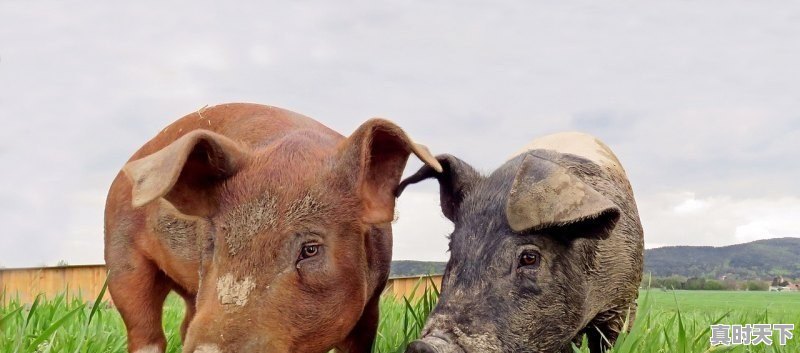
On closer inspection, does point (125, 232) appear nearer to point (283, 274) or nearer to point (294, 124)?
point (294, 124)

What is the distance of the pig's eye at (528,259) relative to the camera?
3.84m

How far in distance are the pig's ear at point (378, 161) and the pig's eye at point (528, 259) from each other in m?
0.80

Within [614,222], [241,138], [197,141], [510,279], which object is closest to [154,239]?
[241,138]

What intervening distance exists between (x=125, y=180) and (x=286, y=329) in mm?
1839

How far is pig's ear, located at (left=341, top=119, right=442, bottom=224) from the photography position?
126 inches

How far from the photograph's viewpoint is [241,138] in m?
3.96

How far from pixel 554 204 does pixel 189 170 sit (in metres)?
1.73

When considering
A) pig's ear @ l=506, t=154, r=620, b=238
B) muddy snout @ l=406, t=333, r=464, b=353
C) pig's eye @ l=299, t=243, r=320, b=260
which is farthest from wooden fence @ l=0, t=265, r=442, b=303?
pig's eye @ l=299, t=243, r=320, b=260

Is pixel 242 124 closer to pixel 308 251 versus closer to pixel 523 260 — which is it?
pixel 308 251

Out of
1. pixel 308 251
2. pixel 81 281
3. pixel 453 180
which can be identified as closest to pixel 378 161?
pixel 308 251

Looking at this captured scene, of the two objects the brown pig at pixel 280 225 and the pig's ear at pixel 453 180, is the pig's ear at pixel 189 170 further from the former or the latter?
the pig's ear at pixel 453 180

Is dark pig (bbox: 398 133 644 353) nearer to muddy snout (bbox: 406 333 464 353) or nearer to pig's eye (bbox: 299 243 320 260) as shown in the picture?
muddy snout (bbox: 406 333 464 353)

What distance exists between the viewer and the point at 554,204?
380 centimetres

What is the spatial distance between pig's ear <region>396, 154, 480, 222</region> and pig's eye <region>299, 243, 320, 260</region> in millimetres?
1316
